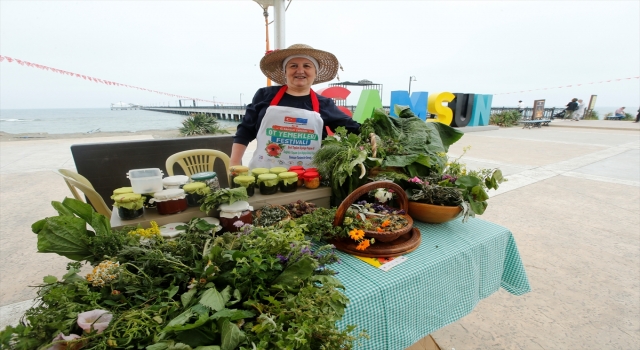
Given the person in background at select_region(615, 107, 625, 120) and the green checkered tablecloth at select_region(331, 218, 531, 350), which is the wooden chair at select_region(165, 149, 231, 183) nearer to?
the green checkered tablecloth at select_region(331, 218, 531, 350)

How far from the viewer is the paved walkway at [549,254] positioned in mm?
1859

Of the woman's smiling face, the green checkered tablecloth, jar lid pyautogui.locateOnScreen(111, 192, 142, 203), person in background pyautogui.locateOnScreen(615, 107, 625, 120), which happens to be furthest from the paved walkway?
person in background pyautogui.locateOnScreen(615, 107, 625, 120)

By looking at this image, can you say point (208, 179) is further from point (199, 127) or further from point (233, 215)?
point (199, 127)

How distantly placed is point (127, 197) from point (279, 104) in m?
1.24

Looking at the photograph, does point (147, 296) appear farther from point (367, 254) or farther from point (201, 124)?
point (201, 124)

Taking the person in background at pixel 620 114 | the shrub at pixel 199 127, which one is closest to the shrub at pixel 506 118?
the person in background at pixel 620 114

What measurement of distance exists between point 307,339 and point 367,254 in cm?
59

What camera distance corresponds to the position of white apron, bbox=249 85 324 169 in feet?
6.54

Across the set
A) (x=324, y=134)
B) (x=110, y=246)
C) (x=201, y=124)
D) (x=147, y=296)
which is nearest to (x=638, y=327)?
(x=324, y=134)

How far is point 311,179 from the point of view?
156 cm

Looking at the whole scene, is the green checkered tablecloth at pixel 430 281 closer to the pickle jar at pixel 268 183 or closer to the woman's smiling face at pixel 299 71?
the pickle jar at pixel 268 183

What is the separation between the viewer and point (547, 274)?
2.47 m

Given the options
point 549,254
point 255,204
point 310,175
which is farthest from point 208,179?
point 549,254

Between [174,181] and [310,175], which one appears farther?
[310,175]
